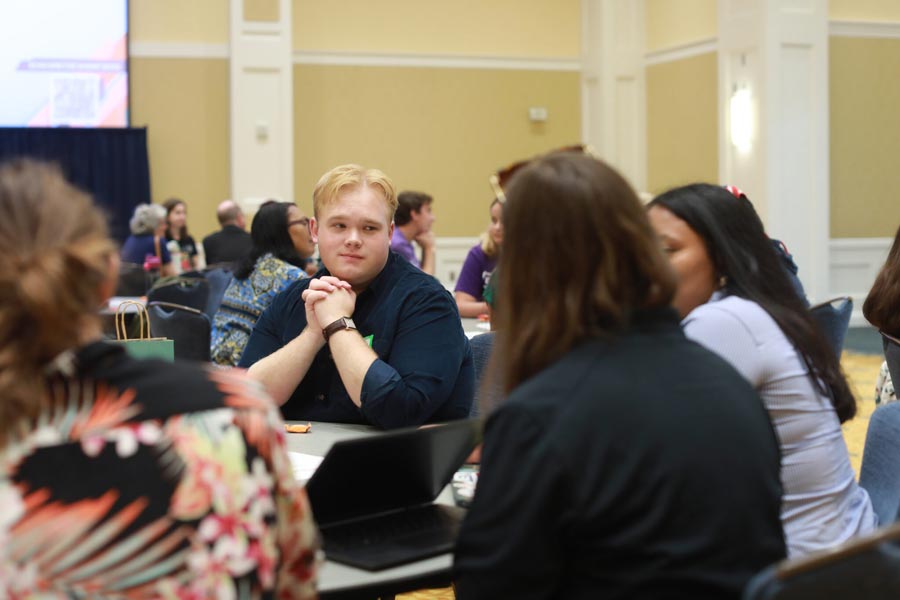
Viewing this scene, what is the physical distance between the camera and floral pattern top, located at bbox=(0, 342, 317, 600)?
1.09m

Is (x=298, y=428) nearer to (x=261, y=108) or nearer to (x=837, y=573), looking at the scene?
(x=837, y=573)

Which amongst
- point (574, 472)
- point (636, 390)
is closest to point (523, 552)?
point (574, 472)

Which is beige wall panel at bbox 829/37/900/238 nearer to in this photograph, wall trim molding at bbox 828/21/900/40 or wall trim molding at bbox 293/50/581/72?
wall trim molding at bbox 828/21/900/40

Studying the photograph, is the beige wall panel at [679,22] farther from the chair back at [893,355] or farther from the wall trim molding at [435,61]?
the chair back at [893,355]

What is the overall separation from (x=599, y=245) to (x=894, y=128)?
10031mm

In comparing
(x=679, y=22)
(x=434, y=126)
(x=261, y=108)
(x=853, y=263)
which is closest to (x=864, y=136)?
(x=853, y=263)

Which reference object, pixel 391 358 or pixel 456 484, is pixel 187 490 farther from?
pixel 391 358

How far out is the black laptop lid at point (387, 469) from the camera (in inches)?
61.2

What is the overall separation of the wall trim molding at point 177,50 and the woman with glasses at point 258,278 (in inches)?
251

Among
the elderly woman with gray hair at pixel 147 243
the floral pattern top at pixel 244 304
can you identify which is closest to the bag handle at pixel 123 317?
the floral pattern top at pixel 244 304

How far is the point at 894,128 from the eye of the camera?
33.8 ft

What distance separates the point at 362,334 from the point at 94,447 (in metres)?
1.49

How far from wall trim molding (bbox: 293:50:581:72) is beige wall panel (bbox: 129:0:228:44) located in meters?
0.84

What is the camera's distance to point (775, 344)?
190 cm
